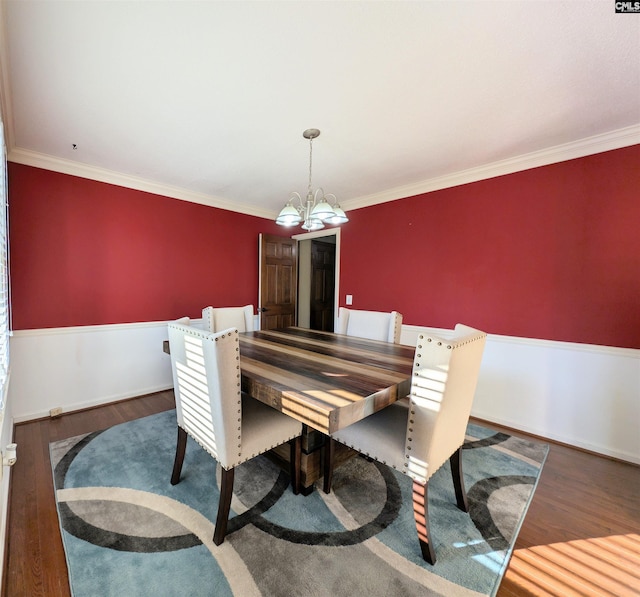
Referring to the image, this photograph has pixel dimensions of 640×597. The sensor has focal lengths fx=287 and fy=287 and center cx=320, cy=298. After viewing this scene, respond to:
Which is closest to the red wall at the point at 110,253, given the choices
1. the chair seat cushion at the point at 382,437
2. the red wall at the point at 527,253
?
the red wall at the point at 527,253

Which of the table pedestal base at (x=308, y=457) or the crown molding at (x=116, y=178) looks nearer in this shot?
the table pedestal base at (x=308, y=457)

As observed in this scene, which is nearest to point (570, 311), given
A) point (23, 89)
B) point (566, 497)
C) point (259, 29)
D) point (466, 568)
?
point (566, 497)

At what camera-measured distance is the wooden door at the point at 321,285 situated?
18.0 ft

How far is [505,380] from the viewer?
8.89ft

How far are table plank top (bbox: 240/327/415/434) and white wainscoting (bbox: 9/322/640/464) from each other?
131 centimetres

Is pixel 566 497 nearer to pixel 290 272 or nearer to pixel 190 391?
pixel 190 391

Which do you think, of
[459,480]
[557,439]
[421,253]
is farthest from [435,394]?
[421,253]

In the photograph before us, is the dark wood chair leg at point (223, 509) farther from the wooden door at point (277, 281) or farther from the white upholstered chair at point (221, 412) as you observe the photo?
the wooden door at point (277, 281)

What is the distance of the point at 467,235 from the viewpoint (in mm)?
2934

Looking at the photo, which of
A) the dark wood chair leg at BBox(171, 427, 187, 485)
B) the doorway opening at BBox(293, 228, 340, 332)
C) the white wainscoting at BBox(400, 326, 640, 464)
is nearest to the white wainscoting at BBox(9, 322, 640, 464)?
the white wainscoting at BBox(400, 326, 640, 464)

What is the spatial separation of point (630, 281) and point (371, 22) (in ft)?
8.26

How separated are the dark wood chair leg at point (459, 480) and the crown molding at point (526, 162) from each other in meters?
2.50

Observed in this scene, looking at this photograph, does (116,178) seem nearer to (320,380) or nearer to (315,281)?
(320,380)

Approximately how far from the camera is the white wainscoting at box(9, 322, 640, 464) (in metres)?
2.21
